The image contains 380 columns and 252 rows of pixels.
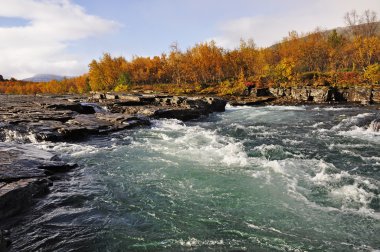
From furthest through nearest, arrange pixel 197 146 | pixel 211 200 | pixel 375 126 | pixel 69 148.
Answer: pixel 375 126, pixel 197 146, pixel 69 148, pixel 211 200

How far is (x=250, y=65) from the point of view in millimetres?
103812

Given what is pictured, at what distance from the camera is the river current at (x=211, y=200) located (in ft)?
28.8

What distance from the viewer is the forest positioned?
266 feet

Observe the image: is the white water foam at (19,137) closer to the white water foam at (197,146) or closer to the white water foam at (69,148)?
the white water foam at (69,148)

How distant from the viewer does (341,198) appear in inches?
460

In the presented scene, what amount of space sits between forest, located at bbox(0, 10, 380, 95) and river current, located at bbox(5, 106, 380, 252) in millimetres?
56632

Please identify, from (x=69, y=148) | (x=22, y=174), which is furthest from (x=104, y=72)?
(x=22, y=174)

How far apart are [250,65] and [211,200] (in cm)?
9821

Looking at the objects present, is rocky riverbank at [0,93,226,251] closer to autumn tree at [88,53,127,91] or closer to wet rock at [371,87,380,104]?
wet rock at [371,87,380,104]

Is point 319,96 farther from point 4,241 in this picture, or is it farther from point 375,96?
point 4,241

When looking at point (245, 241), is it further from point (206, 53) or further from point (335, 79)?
point (206, 53)

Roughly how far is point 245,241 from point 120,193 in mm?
6204

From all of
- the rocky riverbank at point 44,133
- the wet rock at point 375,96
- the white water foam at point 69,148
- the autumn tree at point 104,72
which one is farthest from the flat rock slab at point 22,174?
the autumn tree at point 104,72

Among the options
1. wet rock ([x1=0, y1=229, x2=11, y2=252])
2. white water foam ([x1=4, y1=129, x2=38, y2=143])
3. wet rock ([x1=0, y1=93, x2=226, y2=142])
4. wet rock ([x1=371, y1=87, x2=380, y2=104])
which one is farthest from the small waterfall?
white water foam ([x1=4, y1=129, x2=38, y2=143])
